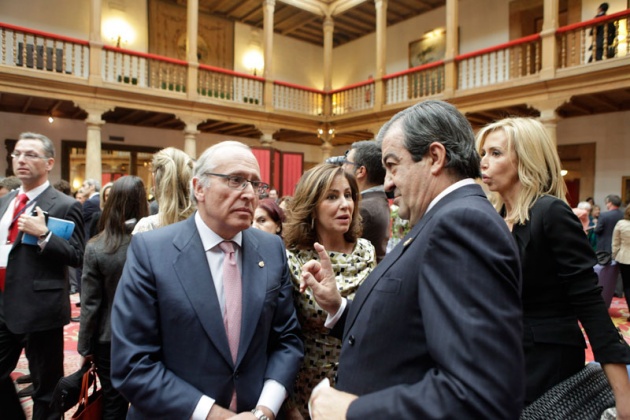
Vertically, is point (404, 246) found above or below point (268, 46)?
below

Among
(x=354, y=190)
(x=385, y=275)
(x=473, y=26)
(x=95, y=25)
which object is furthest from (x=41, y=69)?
(x=473, y=26)

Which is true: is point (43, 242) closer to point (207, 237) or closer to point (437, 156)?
point (207, 237)

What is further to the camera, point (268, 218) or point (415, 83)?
point (415, 83)

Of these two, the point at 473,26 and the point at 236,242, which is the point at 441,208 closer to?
the point at 236,242

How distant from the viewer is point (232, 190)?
151 centimetres

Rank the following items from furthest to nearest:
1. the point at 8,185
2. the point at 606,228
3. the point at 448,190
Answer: the point at 606,228
the point at 8,185
the point at 448,190

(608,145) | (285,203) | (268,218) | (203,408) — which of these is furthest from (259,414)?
(608,145)

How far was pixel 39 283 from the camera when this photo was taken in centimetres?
239

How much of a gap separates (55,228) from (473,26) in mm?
12462

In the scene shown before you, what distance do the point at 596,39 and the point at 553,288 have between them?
866 cm

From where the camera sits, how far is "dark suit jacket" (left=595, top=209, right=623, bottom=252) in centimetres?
678

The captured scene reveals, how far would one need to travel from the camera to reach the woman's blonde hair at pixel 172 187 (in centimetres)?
224

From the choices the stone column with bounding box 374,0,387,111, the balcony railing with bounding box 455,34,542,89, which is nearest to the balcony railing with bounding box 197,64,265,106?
the stone column with bounding box 374,0,387,111

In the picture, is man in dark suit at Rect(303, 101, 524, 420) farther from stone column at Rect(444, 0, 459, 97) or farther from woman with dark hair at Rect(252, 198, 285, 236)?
stone column at Rect(444, 0, 459, 97)
